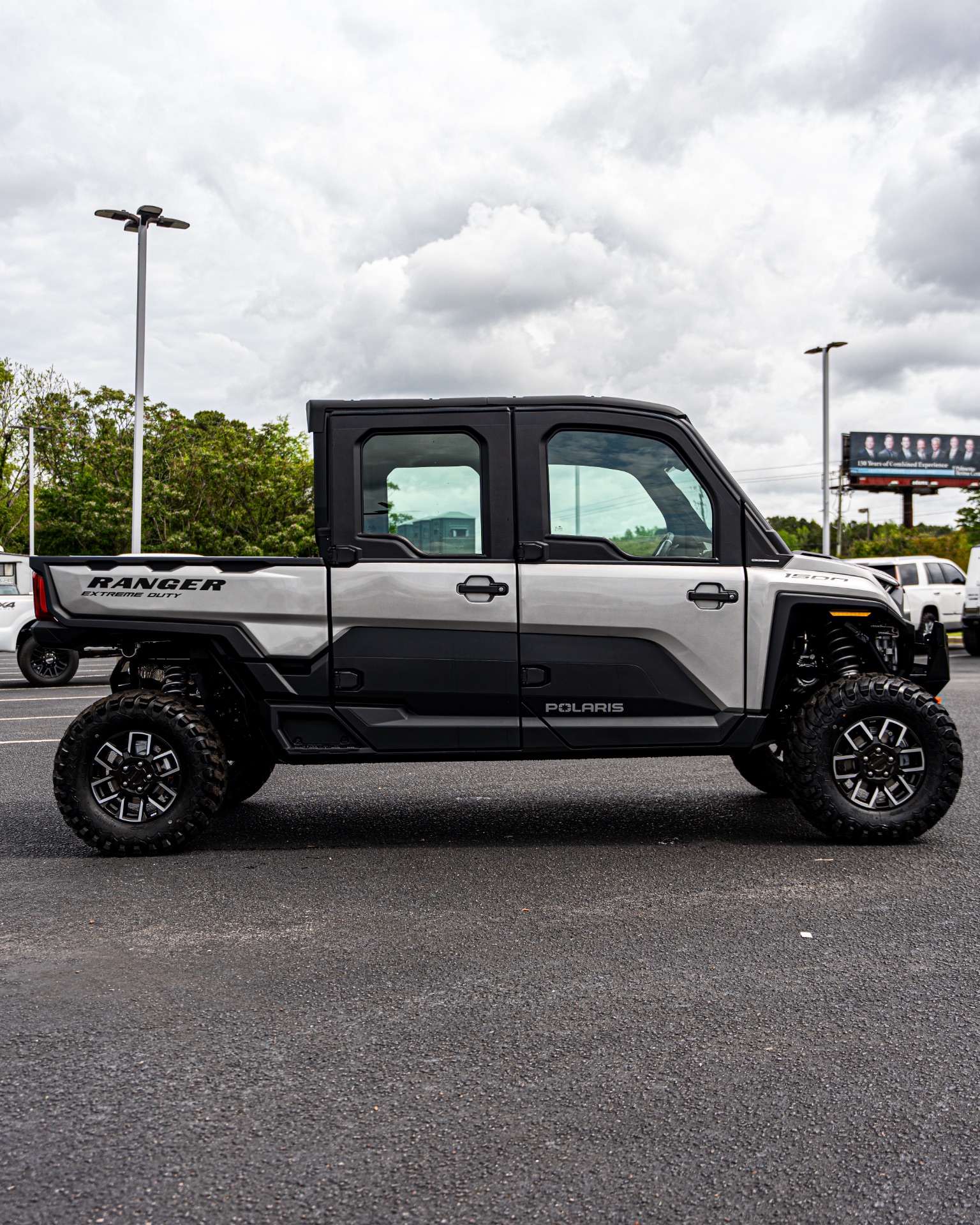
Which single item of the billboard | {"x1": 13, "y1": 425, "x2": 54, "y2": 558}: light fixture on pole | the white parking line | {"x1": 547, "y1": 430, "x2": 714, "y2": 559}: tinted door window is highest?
the billboard

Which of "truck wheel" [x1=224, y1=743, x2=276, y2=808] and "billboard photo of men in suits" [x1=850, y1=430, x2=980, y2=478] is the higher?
"billboard photo of men in suits" [x1=850, y1=430, x2=980, y2=478]

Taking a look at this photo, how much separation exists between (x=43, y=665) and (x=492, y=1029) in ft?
48.3

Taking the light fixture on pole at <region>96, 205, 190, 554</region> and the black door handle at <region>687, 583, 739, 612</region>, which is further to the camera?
the light fixture on pole at <region>96, 205, 190, 554</region>

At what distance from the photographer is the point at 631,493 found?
18.7 ft

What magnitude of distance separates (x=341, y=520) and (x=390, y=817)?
189cm

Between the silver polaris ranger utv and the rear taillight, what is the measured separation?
23mm

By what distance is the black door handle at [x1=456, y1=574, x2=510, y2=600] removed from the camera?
5520 mm

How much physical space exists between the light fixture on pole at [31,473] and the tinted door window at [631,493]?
125ft

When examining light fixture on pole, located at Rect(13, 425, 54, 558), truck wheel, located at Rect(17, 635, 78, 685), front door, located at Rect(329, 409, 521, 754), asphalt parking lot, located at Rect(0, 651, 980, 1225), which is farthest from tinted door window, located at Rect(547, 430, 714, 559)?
light fixture on pole, located at Rect(13, 425, 54, 558)

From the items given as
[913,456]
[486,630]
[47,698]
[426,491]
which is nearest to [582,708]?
[486,630]

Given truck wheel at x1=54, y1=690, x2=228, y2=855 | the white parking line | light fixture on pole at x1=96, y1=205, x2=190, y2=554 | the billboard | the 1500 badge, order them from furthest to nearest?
the billboard < light fixture on pole at x1=96, y1=205, x2=190, y2=554 < the white parking line < the 1500 badge < truck wheel at x1=54, y1=690, x2=228, y2=855

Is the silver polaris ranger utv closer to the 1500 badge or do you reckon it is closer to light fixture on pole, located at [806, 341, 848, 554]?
the 1500 badge

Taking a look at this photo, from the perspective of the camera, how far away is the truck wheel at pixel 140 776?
5.48m

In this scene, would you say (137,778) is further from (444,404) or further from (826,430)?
(826,430)
